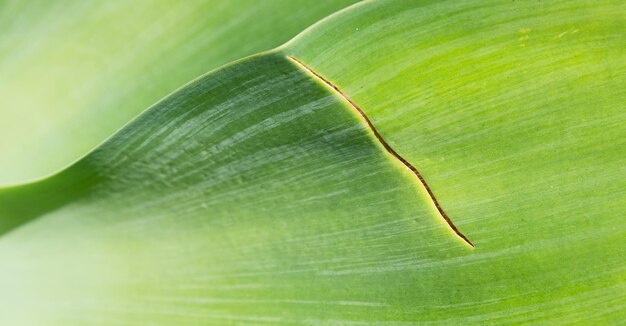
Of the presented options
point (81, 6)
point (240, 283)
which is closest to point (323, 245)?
point (240, 283)

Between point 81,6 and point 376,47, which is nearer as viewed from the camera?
point 376,47

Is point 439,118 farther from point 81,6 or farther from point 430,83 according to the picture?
point 81,6

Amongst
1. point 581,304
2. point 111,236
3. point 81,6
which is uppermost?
point 81,6

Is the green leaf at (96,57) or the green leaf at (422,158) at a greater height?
the green leaf at (96,57)

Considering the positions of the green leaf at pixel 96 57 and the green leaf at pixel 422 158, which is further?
the green leaf at pixel 96 57

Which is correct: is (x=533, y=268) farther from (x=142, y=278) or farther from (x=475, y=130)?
(x=142, y=278)

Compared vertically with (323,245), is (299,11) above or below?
above
